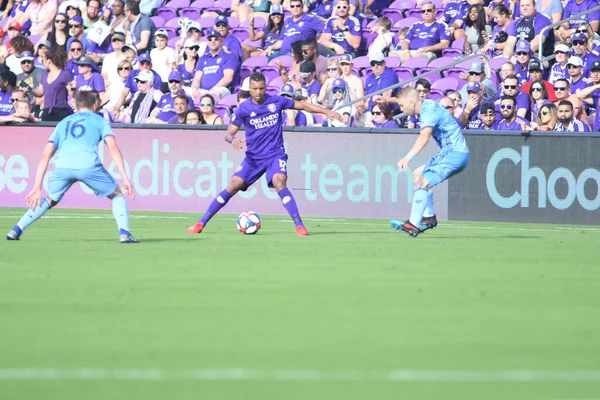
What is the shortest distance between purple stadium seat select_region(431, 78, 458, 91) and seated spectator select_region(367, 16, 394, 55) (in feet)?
5.48

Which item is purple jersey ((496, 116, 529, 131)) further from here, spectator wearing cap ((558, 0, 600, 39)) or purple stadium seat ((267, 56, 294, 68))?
purple stadium seat ((267, 56, 294, 68))

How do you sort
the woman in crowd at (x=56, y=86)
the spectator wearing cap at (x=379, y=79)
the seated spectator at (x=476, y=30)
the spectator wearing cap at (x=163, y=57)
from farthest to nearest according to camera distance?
1. the spectator wearing cap at (x=163, y=57)
2. the woman in crowd at (x=56, y=86)
3. the seated spectator at (x=476, y=30)
4. the spectator wearing cap at (x=379, y=79)

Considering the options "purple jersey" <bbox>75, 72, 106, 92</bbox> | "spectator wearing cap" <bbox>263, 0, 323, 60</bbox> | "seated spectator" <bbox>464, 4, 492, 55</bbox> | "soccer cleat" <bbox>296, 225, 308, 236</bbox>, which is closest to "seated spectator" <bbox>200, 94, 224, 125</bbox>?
"spectator wearing cap" <bbox>263, 0, 323, 60</bbox>

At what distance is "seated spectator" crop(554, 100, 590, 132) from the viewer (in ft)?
58.5

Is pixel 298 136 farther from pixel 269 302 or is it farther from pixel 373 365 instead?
pixel 373 365

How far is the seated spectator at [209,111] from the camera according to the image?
2062 cm

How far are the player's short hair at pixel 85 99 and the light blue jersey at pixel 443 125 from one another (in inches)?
155

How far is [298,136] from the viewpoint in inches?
776

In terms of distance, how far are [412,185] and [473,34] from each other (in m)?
3.67

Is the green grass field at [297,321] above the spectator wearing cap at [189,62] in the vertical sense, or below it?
below

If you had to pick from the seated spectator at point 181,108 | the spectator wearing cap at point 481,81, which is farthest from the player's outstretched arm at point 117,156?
the seated spectator at point 181,108

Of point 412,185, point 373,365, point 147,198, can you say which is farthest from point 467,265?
point 147,198

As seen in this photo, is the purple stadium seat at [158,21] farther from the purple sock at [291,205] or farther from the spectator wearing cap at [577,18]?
the purple sock at [291,205]

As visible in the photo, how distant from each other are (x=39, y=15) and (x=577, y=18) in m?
12.5
